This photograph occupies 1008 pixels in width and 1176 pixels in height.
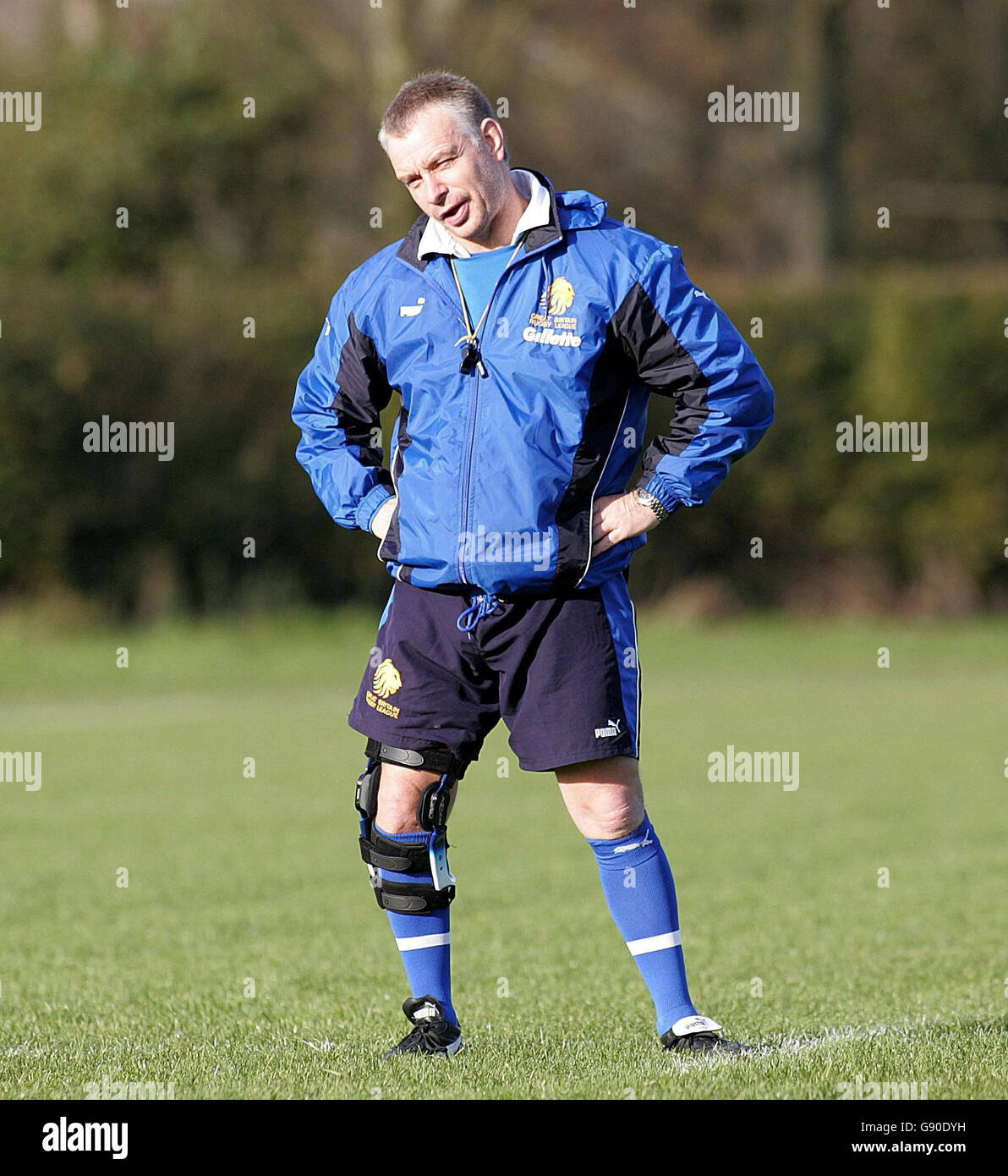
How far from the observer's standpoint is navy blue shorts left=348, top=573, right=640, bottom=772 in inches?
171

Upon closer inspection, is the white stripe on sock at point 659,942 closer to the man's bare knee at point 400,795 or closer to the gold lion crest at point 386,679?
the man's bare knee at point 400,795

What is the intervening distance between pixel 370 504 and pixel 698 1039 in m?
1.66

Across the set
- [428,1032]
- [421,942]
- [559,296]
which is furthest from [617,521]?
[428,1032]

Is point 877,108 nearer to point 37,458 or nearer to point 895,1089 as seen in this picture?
point 37,458

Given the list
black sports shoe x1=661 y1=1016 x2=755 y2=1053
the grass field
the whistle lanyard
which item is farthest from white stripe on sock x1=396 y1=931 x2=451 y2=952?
the whistle lanyard

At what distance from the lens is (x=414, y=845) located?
4602 mm

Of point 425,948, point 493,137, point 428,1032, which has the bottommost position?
point 428,1032

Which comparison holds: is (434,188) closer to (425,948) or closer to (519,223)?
(519,223)

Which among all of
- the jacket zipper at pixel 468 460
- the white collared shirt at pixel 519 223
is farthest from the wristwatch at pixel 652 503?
the white collared shirt at pixel 519 223

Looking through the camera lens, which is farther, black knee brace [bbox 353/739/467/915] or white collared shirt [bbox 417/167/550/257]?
black knee brace [bbox 353/739/467/915]

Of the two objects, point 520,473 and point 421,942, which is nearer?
point 520,473

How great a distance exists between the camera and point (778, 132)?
1045 inches

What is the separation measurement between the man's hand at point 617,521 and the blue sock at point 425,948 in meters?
1.04

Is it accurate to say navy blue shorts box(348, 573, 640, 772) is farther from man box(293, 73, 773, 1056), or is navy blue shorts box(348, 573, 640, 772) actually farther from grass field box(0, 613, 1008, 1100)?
grass field box(0, 613, 1008, 1100)
